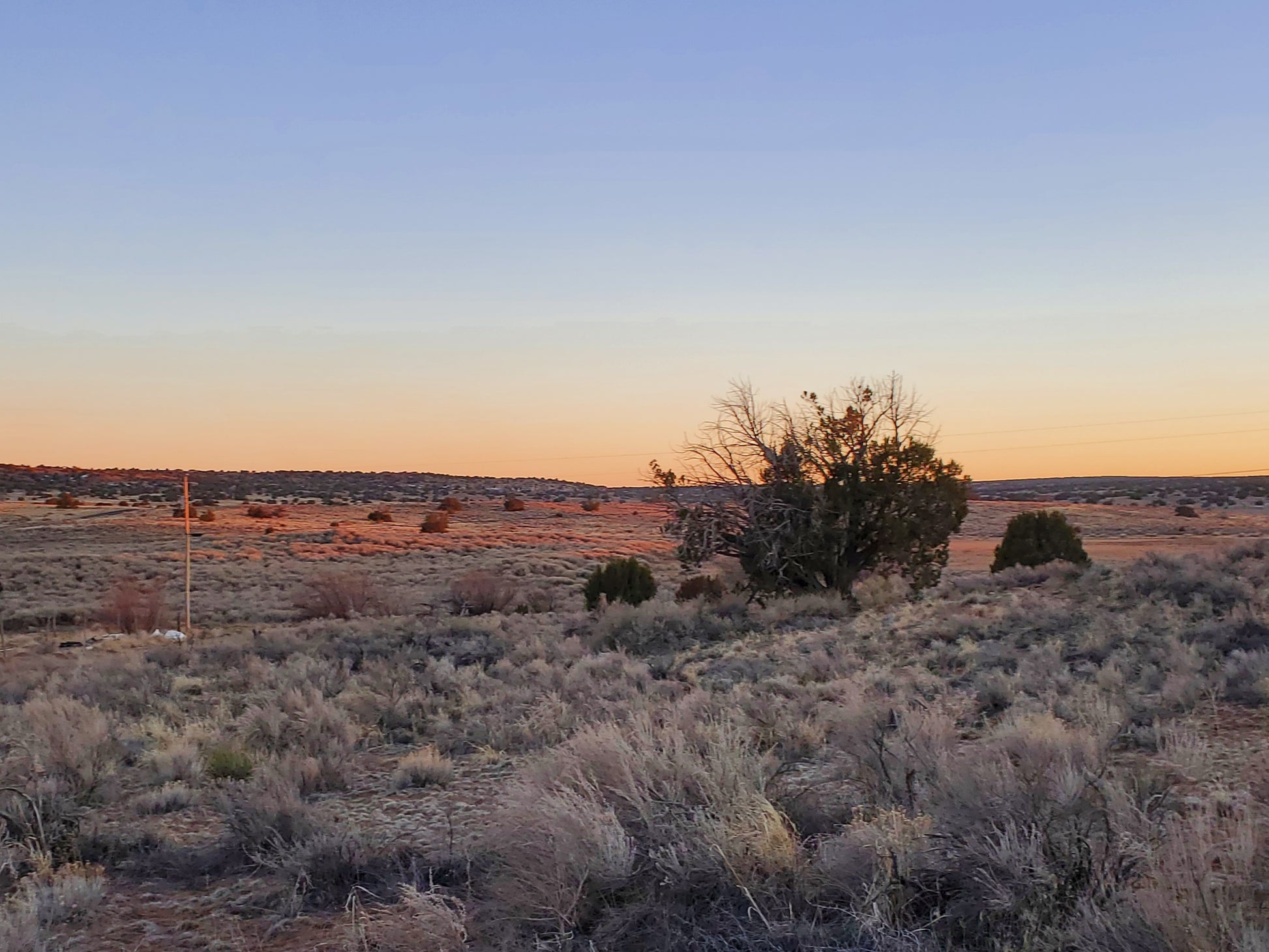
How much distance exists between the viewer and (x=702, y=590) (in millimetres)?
24750

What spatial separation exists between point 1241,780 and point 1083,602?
35.5 ft

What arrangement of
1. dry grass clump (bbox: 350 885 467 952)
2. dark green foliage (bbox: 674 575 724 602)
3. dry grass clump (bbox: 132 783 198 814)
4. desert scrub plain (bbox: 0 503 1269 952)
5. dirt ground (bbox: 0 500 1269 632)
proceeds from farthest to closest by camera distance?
1. dirt ground (bbox: 0 500 1269 632)
2. dark green foliage (bbox: 674 575 724 602)
3. dry grass clump (bbox: 132 783 198 814)
4. dry grass clump (bbox: 350 885 467 952)
5. desert scrub plain (bbox: 0 503 1269 952)

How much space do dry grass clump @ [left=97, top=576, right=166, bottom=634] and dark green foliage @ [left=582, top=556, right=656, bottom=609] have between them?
14083mm

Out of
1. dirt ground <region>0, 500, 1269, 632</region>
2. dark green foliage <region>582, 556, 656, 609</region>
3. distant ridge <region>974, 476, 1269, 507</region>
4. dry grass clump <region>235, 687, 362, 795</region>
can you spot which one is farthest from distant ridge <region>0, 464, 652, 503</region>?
dry grass clump <region>235, 687, 362, 795</region>

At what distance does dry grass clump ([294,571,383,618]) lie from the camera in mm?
30484

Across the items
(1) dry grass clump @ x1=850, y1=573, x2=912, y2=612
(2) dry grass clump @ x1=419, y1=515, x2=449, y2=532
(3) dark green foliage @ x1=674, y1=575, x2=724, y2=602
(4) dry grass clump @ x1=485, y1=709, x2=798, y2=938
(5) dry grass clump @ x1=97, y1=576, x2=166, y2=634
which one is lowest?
(5) dry grass clump @ x1=97, y1=576, x2=166, y2=634

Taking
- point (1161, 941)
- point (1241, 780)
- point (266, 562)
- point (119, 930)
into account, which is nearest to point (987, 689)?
point (1241, 780)

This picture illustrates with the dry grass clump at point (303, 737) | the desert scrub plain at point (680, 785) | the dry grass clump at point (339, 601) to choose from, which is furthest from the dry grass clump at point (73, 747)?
the dry grass clump at point (339, 601)

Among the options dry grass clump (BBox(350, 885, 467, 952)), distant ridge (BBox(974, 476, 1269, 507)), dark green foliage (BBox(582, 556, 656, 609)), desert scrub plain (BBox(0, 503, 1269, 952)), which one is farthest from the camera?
distant ridge (BBox(974, 476, 1269, 507))

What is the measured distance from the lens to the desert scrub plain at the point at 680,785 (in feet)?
13.8

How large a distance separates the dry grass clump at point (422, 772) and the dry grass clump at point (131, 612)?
76.9 ft

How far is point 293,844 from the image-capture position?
6.14m

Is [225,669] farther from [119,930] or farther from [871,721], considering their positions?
[871,721]

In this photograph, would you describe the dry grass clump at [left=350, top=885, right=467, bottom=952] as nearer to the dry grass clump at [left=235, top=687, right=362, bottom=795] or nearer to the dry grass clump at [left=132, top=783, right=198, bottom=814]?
the dry grass clump at [left=235, top=687, right=362, bottom=795]
